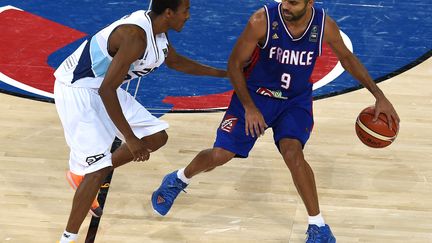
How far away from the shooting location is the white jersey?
601 cm

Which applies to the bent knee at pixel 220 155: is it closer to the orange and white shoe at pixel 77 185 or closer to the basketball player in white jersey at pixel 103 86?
the basketball player in white jersey at pixel 103 86

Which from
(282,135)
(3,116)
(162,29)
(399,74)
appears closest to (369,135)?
(282,135)

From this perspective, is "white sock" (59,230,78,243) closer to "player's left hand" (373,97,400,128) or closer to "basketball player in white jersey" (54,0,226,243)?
"basketball player in white jersey" (54,0,226,243)

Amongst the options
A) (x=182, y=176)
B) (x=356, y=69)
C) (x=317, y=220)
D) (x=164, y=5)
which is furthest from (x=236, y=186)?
(x=164, y=5)


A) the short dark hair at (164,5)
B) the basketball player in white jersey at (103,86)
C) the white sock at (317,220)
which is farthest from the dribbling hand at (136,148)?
the white sock at (317,220)

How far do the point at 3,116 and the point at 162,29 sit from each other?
7.67ft

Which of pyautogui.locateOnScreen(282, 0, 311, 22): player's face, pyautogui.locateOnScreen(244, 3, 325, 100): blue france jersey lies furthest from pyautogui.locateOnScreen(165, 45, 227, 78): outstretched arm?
pyautogui.locateOnScreen(282, 0, 311, 22): player's face

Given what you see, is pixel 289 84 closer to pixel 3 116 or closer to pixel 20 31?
pixel 3 116

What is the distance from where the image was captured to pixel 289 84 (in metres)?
6.41

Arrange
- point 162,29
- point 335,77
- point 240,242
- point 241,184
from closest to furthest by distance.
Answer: point 162,29
point 240,242
point 241,184
point 335,77

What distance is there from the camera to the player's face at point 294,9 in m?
6.03

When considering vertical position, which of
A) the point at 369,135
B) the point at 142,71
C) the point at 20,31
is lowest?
the point at 20,31

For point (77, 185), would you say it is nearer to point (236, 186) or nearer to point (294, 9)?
point (236, 186)

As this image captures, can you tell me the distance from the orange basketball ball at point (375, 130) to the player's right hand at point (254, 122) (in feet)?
2.44
